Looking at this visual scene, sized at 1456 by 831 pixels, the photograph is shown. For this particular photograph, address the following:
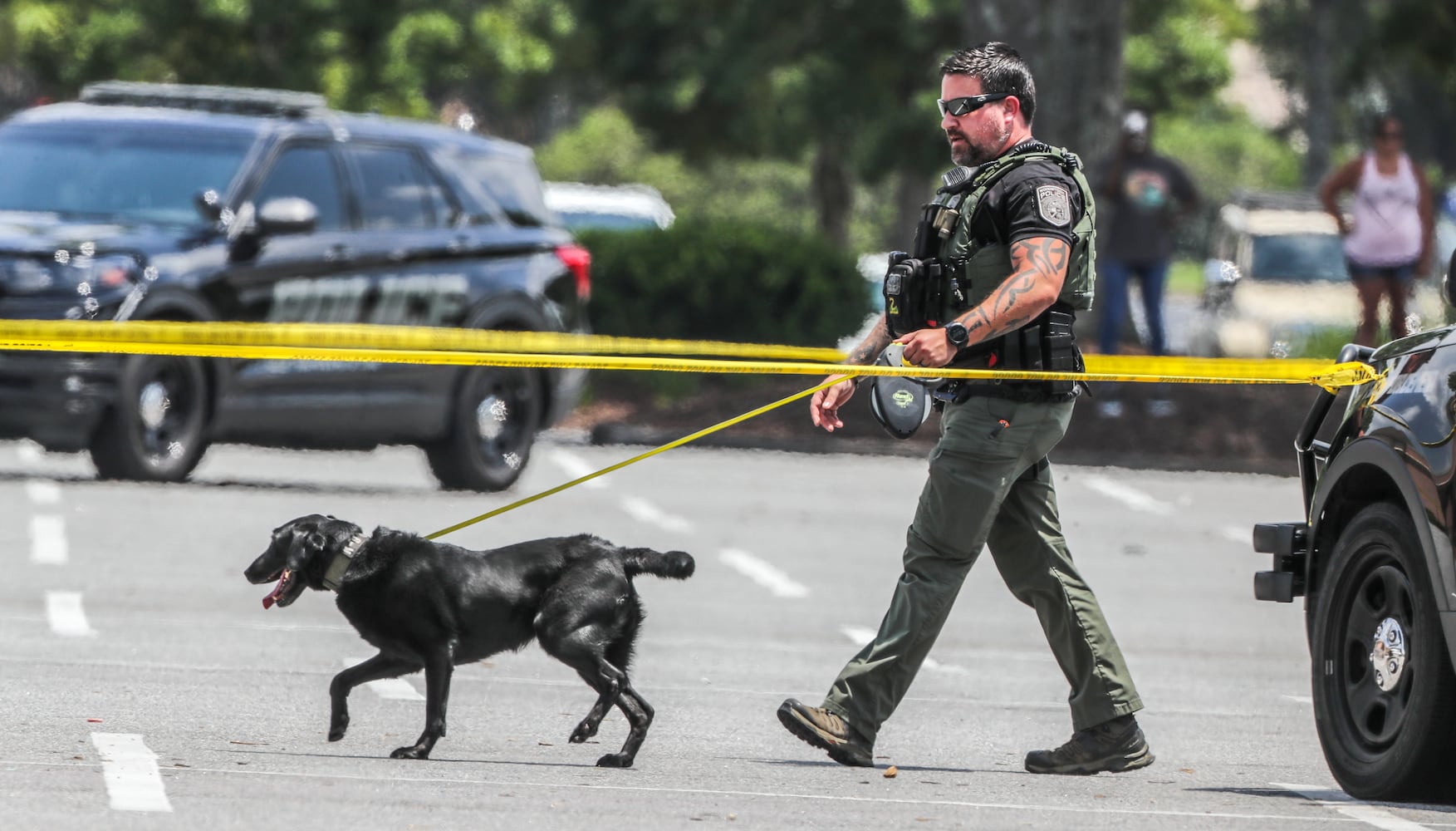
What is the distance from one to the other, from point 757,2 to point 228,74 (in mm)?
6584

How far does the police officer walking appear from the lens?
6.34 meters

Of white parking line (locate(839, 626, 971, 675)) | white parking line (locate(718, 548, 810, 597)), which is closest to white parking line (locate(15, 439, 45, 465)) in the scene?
white parking line (locate(718, 548, 810, 597))

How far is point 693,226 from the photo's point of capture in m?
20.3

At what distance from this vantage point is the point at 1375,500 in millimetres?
6289

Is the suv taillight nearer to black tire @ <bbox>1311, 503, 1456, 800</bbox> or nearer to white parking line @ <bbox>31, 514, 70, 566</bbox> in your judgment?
white parking line @ <bbox>31, 514, 70, 566</bbox>

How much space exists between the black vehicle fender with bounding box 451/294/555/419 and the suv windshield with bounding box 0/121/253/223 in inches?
62.4

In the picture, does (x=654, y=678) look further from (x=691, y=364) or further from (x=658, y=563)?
(x=658, y=563)

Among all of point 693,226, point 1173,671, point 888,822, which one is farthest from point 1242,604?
point 693,226

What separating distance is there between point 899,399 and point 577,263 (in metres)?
8.39

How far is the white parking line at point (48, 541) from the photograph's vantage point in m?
10.4

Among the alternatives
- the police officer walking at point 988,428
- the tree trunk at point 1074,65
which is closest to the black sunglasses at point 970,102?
the police officer walking at point 988,428

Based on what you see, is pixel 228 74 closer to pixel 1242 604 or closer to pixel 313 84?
pixel 313 84

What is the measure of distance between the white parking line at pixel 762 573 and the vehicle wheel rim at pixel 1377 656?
4.46 meters

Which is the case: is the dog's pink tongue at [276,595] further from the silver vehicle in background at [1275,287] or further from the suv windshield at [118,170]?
the silver vehicle in background at [1275,287]
